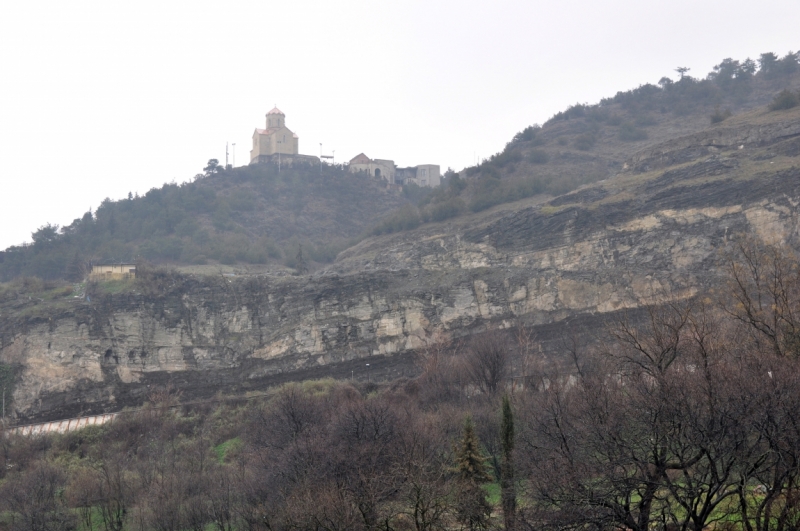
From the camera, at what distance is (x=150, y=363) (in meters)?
49.5

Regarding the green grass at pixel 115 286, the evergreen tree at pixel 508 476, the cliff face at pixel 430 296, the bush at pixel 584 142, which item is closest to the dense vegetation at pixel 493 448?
the evergreen tree at pixel 508 476

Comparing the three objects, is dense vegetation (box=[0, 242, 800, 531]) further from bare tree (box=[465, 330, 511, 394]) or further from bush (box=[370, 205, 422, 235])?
bush (box=[370, 205, 422, 235])

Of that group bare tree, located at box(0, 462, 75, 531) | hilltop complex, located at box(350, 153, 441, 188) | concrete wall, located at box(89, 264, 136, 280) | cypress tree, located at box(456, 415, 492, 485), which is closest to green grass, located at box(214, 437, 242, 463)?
bare tree, located at box(0, 462, 75, 531)

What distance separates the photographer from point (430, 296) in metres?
50.2

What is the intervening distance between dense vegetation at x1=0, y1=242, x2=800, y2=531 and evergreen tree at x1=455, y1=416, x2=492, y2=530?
62mm

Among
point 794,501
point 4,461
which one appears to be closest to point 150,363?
point 4,461

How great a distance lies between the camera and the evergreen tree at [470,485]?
1886cm

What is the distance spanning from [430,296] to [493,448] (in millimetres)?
24293

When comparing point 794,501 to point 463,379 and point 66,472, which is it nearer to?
point 463,379

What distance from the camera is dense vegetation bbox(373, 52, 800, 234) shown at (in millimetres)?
64750

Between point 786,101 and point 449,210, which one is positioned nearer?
point 786,101

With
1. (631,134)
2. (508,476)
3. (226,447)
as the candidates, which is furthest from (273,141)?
(508,476)

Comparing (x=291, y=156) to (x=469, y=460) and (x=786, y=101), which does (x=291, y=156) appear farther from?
(x=469, y=460)

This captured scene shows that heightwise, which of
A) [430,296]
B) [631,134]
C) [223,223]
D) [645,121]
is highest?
[645,121]
